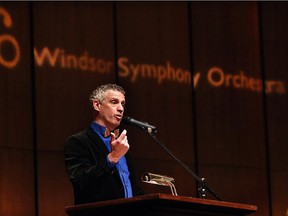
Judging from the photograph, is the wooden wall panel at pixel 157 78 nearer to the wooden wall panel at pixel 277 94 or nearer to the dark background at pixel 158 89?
the dark background at pixel 158 89

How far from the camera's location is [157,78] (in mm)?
5652

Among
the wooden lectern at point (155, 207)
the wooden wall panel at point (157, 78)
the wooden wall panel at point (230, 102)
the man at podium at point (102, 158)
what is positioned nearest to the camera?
the wooden lectern at point (155, 207)

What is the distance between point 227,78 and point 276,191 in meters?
1.13

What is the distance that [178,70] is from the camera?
5758 millimetres

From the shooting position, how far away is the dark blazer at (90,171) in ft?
8.77

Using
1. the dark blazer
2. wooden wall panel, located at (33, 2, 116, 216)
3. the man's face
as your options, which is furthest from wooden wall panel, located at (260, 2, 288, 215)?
the dark blazer

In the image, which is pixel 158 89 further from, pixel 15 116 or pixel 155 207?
pixel 155 207

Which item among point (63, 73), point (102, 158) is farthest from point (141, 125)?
point (63, 73)

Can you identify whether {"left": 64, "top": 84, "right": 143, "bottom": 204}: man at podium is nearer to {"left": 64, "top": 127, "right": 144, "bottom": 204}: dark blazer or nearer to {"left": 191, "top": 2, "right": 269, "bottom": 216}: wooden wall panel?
{"left": 64, "top": 127, "right": 144, "bottom": 204}: dark blazer

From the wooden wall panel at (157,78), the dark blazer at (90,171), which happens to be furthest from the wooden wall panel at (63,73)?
the dark blazer at (90,171)

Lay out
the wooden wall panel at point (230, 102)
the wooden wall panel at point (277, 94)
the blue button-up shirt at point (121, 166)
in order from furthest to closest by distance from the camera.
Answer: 1. the wooden wall panel at point (277, 94)
2. the wooden wall panel at point (230, 102)
3. the blue button-up shirt at point (121, 166)

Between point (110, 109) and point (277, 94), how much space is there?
331cm

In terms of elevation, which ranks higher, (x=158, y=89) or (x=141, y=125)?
(x=158, y=89)

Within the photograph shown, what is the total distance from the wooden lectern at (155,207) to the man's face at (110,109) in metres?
0.65
